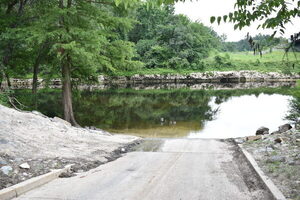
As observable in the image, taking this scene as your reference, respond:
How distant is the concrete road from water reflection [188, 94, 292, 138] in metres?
7.90

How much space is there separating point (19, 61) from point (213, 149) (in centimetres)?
1303

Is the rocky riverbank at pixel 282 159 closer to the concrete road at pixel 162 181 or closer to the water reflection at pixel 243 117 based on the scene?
the concrete road at pixel 162 181

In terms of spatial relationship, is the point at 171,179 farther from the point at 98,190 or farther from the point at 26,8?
the point at 26,8

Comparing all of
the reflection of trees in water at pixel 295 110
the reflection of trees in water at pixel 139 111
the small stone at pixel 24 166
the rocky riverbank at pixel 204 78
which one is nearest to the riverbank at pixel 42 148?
the small stone at pixel 24 166

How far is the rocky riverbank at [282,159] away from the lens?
20.9 ft

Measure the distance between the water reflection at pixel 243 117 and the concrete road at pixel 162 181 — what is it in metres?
7.90

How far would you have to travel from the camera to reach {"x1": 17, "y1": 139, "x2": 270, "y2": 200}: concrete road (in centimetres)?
604

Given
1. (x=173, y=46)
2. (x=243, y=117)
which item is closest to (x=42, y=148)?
(x=243, y=117)

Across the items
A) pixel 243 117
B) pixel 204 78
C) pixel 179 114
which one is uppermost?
pixel 204 78

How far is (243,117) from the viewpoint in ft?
73.2

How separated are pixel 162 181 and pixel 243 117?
1645 centimetres

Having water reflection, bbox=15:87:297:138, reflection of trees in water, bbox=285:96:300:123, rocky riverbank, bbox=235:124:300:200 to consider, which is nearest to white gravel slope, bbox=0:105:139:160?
rocky riverbank, bbox=235:124:300:200

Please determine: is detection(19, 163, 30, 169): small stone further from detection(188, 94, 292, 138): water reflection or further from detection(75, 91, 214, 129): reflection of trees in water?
detection(75, 91, 214, 129): reflection of trees in water

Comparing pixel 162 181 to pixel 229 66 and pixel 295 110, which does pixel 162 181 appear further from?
pixel 229 66
